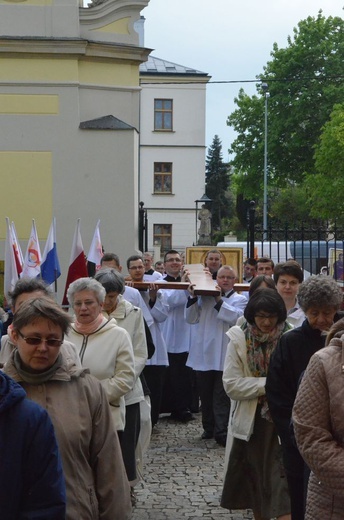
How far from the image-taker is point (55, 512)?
391 centimetres

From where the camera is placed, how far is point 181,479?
980cm

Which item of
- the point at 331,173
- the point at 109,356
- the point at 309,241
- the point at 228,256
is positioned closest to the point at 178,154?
the point at 331,173

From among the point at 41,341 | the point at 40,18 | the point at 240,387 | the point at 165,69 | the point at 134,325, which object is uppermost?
the point at 165,69

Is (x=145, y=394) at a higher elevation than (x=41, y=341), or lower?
lower

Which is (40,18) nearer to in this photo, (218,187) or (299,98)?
(299,98)

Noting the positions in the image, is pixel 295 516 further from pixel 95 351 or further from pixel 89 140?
pixel 89 140

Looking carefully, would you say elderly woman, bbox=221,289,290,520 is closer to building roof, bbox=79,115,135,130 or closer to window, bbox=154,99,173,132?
building roof, bbox=79,115,135,130

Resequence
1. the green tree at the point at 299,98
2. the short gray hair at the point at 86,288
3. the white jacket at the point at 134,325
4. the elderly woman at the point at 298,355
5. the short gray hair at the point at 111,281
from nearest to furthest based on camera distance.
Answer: the elderly woman at the point at 298,355, the short gray hair at the point at 86,288, the short gray hair at the point at 111,281, the white jacket at the point at 134,325, the green tree at the point at 299,98

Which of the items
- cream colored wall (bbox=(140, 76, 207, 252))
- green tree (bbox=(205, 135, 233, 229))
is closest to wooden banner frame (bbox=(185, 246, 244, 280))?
cream colored wall (bbox=(140, 76, 207, 252))

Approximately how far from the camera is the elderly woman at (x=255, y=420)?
749cm

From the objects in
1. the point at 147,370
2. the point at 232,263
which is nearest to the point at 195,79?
the point at 232,263

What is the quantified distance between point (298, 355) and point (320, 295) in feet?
1.20

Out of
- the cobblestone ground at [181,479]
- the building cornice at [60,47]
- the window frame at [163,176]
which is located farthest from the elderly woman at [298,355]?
the window frame at [163,176]

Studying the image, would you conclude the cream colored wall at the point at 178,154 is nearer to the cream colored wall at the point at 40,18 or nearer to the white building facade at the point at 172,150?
the white building facade at the point at 172,150
